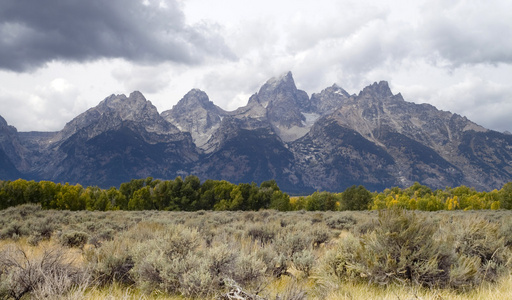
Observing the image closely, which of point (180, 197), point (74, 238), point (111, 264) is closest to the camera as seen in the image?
point (111, 264)

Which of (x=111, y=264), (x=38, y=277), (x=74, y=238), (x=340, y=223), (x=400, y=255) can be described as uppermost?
(x=400, y=255)

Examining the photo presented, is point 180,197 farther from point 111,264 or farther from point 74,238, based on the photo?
point 111,264

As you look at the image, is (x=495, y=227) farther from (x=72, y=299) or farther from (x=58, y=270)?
(x=58, y=270)

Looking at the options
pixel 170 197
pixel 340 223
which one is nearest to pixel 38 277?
pixel 340 223

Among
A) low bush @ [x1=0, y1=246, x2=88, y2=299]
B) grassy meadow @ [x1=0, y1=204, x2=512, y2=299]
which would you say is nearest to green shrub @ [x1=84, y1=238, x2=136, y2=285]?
grassy meadow @ [x1=0, y1=204, x2=512, y2=299]

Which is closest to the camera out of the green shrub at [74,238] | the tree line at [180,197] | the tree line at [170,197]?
the green shrub at [74,238]

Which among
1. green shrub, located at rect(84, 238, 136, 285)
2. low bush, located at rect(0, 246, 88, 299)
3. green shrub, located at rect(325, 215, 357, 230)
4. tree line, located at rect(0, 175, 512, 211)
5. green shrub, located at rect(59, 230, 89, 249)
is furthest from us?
tree line, located at rect(0, 175, 512, 211)

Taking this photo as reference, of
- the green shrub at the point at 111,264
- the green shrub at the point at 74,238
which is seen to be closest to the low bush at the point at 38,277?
the green shrub at the point at 111,264

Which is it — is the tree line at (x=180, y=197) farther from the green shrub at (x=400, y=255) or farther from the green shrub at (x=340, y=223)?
the green shrub at (x=400, y=255)

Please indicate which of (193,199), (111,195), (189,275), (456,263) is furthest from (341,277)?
(111,195)

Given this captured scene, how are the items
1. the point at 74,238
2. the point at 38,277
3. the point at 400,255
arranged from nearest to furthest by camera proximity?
the point at 38,277, the point at 400,255, the point at 74,238

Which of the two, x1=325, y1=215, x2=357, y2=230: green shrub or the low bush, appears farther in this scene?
x1=325, y1=215, x2=357, y2=230: green shrub

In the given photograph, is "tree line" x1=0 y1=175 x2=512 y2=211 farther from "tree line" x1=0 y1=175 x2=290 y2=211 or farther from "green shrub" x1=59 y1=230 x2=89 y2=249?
"green shrub" x1=59 y1=230 x2=89 y2=249

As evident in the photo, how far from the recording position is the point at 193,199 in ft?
198
